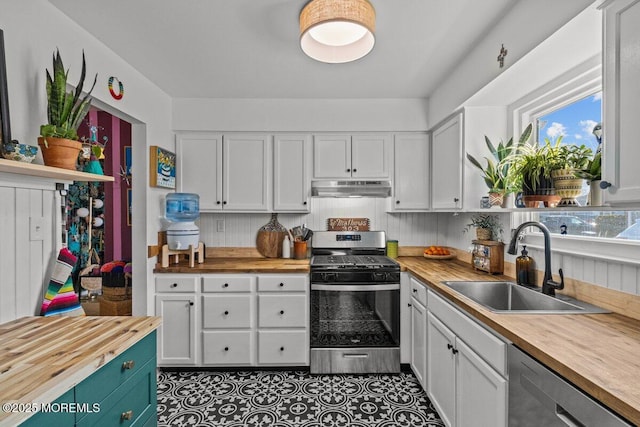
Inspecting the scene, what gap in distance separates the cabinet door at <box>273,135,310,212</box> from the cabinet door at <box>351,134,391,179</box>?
45 centimetres

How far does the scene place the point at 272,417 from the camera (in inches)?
84.7

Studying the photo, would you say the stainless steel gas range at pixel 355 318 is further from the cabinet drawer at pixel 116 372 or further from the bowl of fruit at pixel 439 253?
the cabinet drawer at pixel 116 372

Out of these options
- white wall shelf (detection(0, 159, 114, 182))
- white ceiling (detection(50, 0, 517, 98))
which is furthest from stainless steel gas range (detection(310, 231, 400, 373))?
white wall shelf (detection(0, 159, 114, 182))

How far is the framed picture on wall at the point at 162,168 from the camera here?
2654 millimetres

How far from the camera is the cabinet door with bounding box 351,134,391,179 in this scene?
311 centimetres

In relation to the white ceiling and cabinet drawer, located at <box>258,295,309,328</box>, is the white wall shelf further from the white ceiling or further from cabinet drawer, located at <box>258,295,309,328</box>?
cabinet drawer, located at <box>258,295,309,328</box>

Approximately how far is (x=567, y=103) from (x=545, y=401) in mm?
1699

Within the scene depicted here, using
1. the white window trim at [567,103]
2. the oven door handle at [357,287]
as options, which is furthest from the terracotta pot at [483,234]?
the oven door handle at [357,287]

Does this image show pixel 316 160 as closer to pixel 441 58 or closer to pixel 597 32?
pixel 441 58

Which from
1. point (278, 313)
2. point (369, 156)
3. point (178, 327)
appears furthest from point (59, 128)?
point (369, 156)

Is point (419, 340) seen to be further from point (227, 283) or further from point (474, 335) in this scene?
Result: point (227, 283)

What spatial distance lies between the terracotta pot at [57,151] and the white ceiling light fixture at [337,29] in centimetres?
119

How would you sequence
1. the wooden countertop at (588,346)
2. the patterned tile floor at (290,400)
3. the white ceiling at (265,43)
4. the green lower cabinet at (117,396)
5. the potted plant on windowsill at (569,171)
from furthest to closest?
the patterned tile floor at (290,400), the white ceiling at (265,43), the potted plant on windowsill at (569,171), the green lower cabinet at (117,396), the wooden countertop at (588,346)

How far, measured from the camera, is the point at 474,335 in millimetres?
1553
